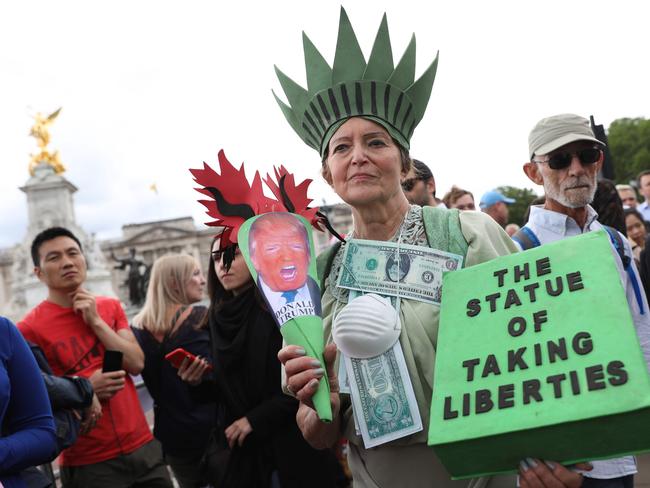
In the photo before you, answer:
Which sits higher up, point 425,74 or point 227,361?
point 425,74

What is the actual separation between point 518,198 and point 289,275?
67.2 meters

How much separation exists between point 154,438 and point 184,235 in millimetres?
68325

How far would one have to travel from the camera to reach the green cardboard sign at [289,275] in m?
1.70

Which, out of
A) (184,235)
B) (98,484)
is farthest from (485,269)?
(184,235)

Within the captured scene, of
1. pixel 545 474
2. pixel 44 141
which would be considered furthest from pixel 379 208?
pixel 44 141

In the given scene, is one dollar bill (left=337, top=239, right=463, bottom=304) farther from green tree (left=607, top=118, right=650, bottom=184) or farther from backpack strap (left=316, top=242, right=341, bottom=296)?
green tree (left=607, top=118, right=650, bottom=184)

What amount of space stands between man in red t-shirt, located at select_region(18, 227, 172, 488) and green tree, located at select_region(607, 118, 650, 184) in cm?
4823

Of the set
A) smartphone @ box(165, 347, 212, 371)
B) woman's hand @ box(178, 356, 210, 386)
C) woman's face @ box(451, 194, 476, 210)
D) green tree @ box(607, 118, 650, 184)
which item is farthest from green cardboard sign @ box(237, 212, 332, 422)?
green tree @ box(607, 118, 650, 184)

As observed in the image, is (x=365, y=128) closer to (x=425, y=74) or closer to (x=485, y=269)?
(x=425, y=74)

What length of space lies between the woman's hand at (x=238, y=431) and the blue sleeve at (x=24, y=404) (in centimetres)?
95

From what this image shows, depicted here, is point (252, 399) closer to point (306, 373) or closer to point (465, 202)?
point (306, 373)

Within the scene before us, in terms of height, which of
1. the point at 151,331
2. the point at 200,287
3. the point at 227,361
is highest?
the point at 200,287

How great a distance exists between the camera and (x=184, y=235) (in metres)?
71.0

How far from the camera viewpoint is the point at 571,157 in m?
2.63
